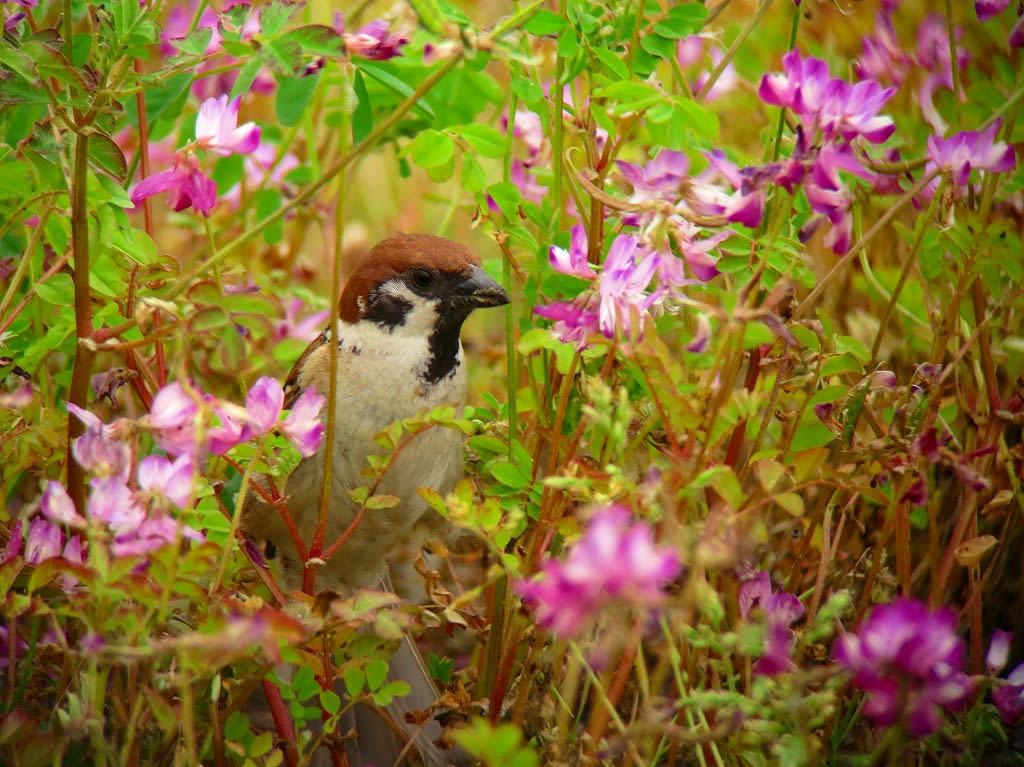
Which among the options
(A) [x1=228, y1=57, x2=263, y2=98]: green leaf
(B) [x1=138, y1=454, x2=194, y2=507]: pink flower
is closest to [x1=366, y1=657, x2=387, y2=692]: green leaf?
(B) [x1=138, y1=454, x2=194, y2=507]: pink flower

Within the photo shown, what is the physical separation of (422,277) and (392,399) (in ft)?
0.79

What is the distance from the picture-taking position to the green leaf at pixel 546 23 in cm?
147

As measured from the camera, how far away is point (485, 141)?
1.66 m

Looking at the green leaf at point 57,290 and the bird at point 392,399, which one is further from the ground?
the green leaf at point 57,290

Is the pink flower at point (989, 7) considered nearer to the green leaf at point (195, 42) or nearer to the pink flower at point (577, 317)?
the pink flower at point (577, 317)

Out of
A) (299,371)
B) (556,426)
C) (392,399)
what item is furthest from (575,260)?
(299,371)

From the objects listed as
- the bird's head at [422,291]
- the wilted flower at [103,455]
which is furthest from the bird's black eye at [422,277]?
the wilted flower at [103,455]

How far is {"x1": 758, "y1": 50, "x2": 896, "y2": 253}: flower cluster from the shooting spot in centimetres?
122

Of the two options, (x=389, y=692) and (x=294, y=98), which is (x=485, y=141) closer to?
(x=294, y=98)

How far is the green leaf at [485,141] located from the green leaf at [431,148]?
0.03 meters

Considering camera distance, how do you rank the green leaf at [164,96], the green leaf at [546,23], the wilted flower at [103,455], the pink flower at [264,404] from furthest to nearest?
1. the green leaf at [164,96]
2. the green leaf at [546,23]
3. the pink flower at [264,404]
4. the wilted flower at [103,455]

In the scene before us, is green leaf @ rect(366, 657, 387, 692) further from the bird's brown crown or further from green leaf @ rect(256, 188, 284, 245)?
green leaf @ rect(256, 188, 284, 245)

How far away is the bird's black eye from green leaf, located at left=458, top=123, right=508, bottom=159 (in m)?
0.41

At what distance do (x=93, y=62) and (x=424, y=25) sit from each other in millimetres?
486
